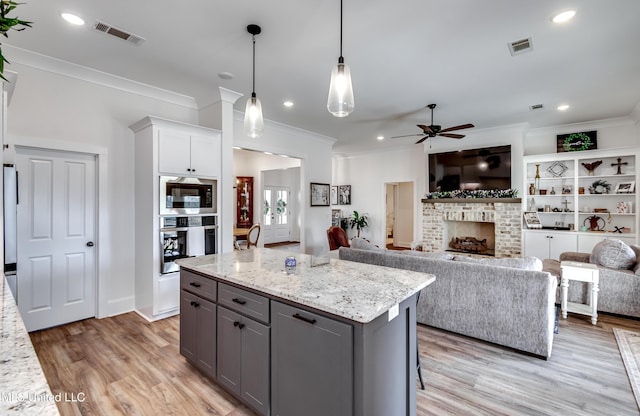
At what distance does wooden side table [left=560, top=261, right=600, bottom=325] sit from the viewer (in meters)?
3.41

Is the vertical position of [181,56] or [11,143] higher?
[181,56]

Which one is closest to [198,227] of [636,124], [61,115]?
[61,115]

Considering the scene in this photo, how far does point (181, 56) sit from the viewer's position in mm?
3172

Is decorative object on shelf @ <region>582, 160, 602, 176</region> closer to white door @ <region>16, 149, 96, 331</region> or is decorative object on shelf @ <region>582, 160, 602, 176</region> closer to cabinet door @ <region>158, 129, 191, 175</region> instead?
cabinet door @ <region>158, 129, 191, 175</region>

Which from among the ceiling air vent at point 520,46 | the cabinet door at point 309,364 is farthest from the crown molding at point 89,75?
the ceiling air vent at point 520,46

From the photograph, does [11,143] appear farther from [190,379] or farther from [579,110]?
[579,110]

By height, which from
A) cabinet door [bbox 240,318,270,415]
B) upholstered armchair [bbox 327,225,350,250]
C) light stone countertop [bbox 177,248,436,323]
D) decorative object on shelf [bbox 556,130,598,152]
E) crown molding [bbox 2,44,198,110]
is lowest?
cabinet door [bbox 240,318,270,415]

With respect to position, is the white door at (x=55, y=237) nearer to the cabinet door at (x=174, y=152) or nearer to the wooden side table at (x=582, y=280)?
the cabinet door at (x=174, y=152)

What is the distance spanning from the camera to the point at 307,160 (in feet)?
21.1

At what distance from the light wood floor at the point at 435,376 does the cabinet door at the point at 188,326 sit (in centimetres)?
16

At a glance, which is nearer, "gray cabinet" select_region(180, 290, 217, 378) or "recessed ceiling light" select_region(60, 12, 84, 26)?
"gray cabinet" select_region(180, 290, 217, 378)

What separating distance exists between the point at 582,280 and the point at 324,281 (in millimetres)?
3265

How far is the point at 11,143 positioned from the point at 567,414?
5.15 meters

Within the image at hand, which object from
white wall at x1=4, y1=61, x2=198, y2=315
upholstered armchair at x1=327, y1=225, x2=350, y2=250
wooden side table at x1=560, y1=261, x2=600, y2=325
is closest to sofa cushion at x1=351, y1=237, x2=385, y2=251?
wooden side table at x1=560, y1=261, x2=600, y2=325
